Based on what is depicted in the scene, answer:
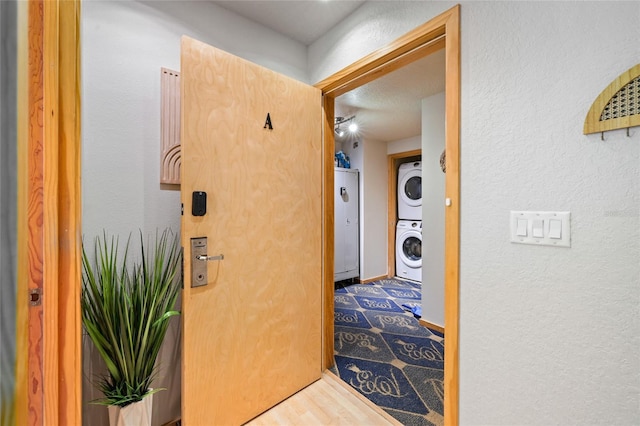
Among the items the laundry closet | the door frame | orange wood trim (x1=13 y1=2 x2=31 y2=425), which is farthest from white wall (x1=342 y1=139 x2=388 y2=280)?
orange wood trim (x1=13 y1=2 x2=31 y2=425)

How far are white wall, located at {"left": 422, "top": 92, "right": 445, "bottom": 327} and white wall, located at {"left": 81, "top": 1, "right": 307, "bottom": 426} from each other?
206cm

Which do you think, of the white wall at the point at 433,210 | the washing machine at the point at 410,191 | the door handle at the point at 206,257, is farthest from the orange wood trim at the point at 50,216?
the washing machine at the point at 410,191

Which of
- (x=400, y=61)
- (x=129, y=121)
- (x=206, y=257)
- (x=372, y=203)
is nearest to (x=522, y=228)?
(x=400, y=61)

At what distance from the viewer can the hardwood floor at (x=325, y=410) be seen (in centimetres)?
142

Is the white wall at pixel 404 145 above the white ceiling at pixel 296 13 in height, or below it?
below

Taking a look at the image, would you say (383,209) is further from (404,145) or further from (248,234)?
(248,234)

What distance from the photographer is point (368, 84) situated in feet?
7.73

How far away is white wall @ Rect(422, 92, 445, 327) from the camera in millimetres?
2500

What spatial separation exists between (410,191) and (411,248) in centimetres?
94

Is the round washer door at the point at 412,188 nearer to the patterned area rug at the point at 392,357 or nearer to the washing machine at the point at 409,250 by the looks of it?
the washing machine at the point at 409,250

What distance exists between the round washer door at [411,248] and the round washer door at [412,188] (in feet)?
1.66

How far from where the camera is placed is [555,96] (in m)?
0.87

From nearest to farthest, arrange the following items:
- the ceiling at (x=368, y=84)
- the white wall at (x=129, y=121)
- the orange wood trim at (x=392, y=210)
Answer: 1. the white wall at (x=129, y=121)
2. the ceiling at (x=368, y=84)
3. the orange wood trim at (x=392, y=210)

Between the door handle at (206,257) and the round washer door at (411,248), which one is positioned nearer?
the door handle at (206,257)
